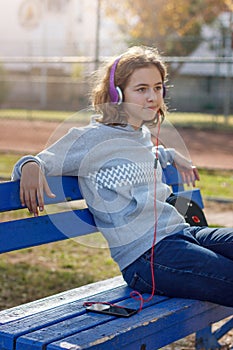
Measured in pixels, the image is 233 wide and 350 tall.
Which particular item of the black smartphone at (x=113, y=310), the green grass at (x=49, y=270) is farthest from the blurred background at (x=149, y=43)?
the black smartphone at (x=113, y=310)

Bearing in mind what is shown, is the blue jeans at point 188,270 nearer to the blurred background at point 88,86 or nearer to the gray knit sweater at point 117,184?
the gray knit sweater at point 117,184

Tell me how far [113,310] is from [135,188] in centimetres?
60

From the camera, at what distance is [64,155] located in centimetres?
344

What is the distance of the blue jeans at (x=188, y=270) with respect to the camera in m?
3.27

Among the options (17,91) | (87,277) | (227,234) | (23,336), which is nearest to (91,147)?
(227,234)

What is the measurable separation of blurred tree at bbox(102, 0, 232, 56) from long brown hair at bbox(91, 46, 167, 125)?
1962cm

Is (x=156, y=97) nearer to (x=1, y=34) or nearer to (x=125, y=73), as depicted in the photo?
(x=125, y=73)

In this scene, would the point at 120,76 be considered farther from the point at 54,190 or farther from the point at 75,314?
the point at 75,314

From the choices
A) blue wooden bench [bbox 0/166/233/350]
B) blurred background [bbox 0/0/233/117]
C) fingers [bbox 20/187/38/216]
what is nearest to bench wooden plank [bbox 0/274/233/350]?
blue wooden bench [bbox 0/166/233/350]

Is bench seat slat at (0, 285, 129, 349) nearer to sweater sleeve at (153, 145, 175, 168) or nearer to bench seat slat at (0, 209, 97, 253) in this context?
bench seat slat at (0, 209, 97, 253)

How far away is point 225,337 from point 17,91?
1263 inches

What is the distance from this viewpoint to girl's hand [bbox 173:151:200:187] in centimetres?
420

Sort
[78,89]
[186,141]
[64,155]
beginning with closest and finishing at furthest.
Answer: [64,155] < [186,141] < [78,89]

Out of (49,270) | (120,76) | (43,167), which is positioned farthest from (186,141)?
(43,167)
